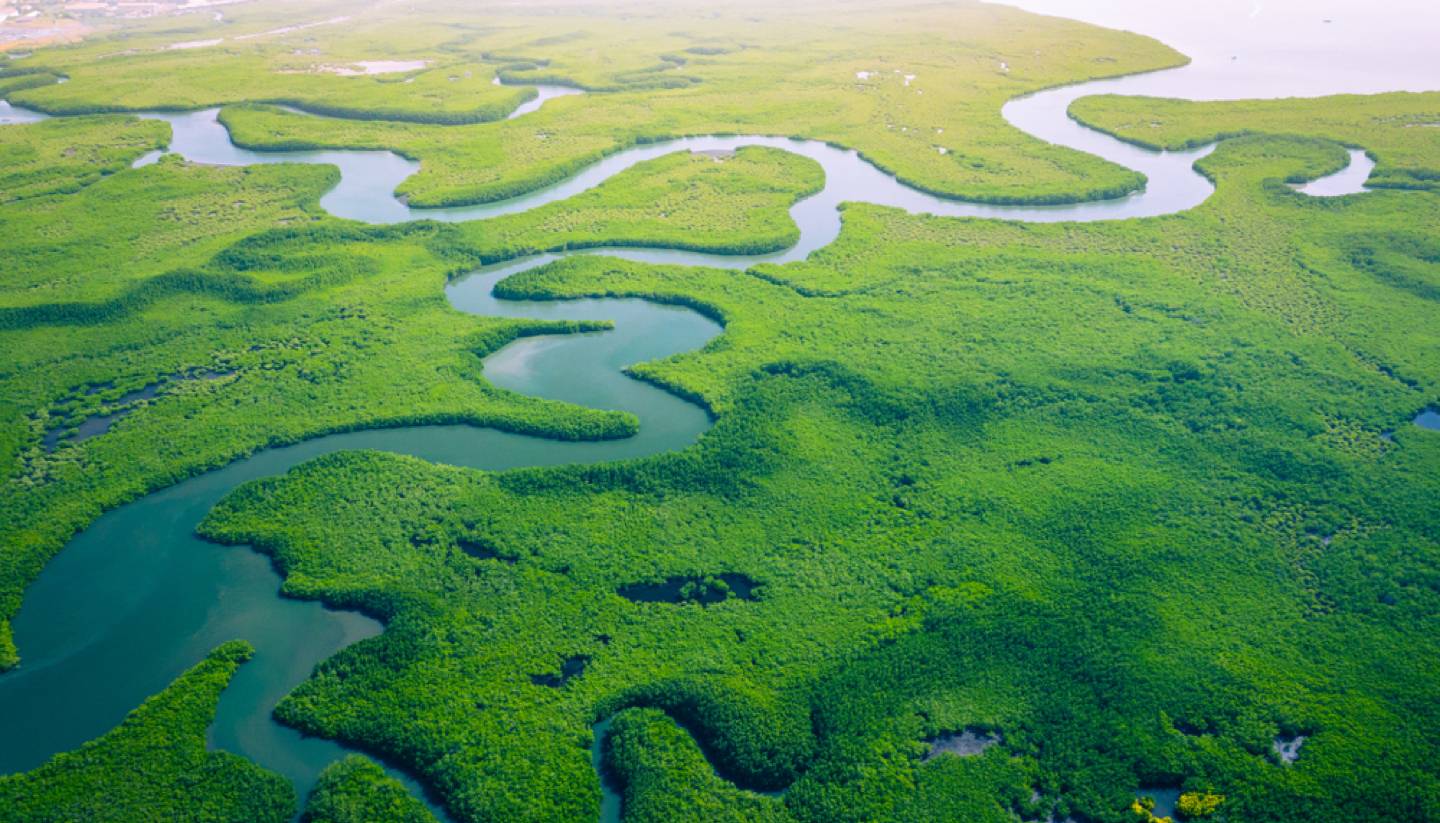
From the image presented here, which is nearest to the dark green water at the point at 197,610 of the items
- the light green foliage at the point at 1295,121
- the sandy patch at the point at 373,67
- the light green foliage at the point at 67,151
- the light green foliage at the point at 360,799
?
the light green foliage at the point at 360,799

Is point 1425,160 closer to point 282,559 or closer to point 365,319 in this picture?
point 365,319

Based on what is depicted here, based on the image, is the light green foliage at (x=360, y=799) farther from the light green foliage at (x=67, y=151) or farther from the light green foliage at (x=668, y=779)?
the light green foliage at (x=67, y=151)

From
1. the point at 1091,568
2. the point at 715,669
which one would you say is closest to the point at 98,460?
the point at 715,669

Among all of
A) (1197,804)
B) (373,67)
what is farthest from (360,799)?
(373,67)

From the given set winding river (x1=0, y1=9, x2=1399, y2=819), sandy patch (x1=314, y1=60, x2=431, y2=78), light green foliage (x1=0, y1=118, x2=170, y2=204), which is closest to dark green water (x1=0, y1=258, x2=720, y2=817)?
winding river (x1=0, y1=9, x2=1399, y2=819)

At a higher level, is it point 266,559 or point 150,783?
point 266,559

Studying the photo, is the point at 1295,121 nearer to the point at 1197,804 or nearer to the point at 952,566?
the point at 952,566
